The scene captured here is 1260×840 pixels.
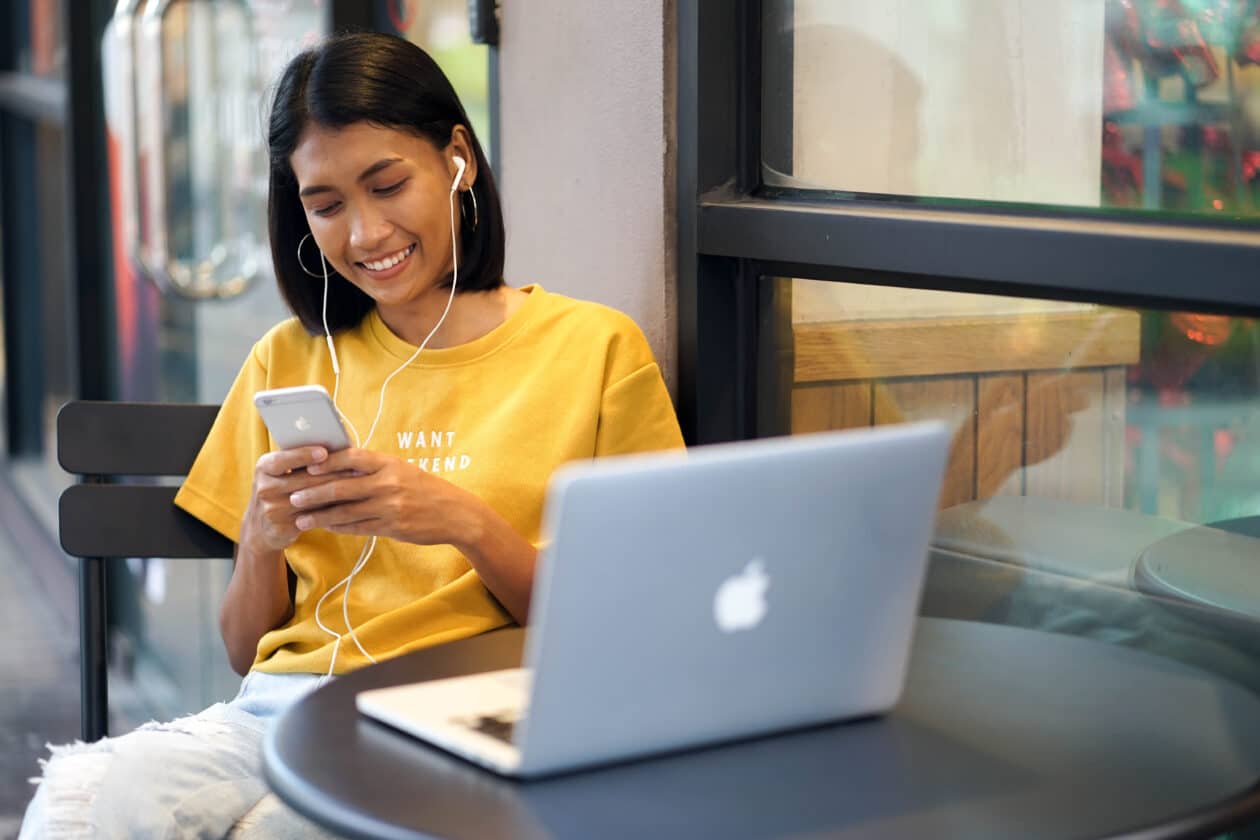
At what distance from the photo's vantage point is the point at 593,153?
7.17 feet

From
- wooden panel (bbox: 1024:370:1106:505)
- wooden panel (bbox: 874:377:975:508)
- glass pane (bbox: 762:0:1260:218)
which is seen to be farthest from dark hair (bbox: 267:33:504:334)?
wooden panel (bbox: 1024:370:1106:505)

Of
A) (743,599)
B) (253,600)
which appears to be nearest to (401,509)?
(253,600)

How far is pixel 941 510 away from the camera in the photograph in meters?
1.85

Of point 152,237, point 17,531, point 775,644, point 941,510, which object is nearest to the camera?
point 775,644

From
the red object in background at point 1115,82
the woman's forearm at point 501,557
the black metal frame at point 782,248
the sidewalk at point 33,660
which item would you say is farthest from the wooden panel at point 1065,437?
the sidewalk at point 33,660

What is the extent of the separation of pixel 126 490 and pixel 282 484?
576 millimetres

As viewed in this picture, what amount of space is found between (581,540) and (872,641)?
290 millimetres

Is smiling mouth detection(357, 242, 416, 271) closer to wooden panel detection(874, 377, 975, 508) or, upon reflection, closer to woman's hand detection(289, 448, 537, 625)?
woman's hand detection(289, 448, 537, 625)

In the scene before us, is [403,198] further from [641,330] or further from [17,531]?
[17,531]

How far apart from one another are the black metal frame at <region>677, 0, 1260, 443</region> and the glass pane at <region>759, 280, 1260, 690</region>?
A: 5 centimetres

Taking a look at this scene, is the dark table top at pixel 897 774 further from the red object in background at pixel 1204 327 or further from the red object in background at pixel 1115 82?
the red object in background at pixel 1115 82

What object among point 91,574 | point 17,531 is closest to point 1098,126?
point 91,574

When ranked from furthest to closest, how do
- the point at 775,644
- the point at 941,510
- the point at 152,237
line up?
the point at 152,237 → the point at 941,510 → the point at 775,644

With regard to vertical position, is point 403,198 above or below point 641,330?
above
